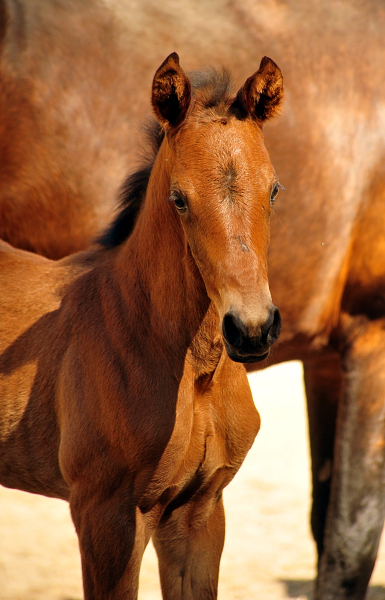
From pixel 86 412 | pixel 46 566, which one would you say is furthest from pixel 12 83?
pixel 46 566

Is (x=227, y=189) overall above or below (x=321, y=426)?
above

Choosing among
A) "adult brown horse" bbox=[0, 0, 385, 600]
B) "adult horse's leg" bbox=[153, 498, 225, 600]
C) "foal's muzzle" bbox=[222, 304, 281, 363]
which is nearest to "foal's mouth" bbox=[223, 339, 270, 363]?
"foal's muzzle" bbox=[222, 304, 281, 363]

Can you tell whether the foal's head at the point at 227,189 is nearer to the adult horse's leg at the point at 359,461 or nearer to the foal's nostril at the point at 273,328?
the foal's nostril at the point at 273,328

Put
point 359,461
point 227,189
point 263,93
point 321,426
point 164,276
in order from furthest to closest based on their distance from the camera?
point 321,426
point 359,461
point 164,276
point 263,93
point 227,189

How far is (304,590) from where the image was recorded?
4059mm

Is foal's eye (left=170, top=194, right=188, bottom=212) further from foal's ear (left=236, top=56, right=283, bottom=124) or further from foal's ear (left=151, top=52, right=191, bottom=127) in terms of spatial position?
foal's ear (left=236, top=56, right=283, bottom=124)

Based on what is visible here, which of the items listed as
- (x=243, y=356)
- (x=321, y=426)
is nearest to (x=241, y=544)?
(x=321, y=426)

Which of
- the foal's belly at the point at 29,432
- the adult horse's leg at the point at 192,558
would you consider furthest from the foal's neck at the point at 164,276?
the adult horse's leg at the point at 192,558

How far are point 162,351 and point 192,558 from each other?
32.5 inches

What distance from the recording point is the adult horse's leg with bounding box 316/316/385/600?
137 inches

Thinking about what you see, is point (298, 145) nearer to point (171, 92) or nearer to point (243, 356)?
point (171, 92)

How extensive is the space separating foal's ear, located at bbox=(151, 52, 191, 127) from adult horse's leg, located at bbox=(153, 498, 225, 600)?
4.46 ft

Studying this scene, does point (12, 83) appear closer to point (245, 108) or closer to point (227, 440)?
point (245, 108)

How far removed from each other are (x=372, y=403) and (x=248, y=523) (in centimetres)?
180
